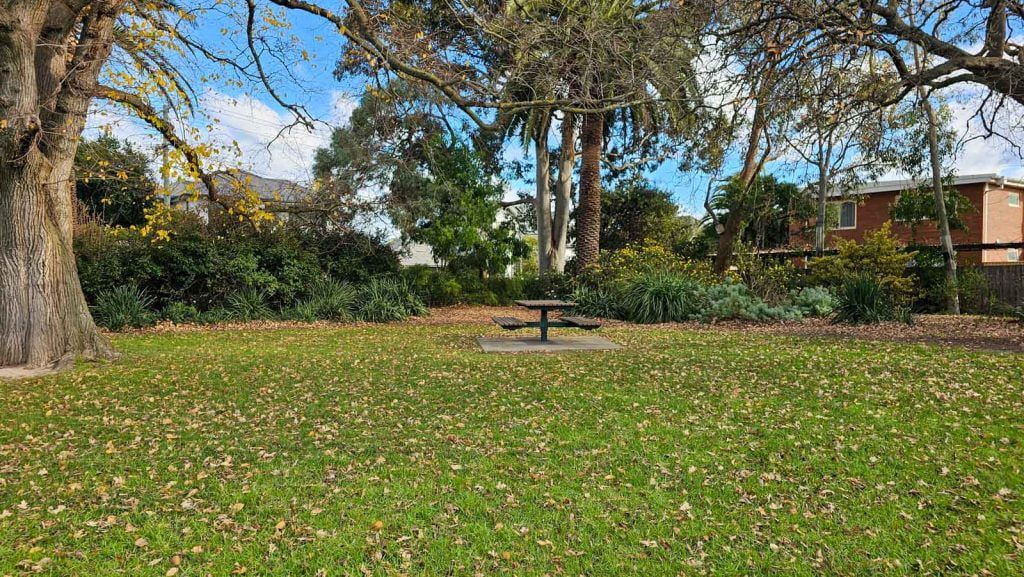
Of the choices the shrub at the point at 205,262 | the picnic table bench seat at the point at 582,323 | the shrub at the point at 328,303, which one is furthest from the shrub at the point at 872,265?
the shrub at the point at 205,262

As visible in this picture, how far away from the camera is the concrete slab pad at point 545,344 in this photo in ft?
30.9

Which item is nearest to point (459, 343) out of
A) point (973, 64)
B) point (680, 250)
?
point (973, 64)

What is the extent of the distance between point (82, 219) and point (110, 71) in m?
6.59

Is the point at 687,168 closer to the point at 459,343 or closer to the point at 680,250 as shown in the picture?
the point at 680,250

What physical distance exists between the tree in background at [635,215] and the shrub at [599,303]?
840 centimetres

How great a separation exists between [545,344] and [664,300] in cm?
483

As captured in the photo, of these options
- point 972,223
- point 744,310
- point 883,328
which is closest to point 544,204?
point 744,310

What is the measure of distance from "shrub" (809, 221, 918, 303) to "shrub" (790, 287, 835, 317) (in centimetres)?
80

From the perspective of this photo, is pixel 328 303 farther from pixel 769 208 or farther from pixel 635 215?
pixel 769 208

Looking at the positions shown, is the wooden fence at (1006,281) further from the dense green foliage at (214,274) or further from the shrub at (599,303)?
the dense green foliage at (214,274)

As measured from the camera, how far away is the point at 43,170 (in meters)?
7.88

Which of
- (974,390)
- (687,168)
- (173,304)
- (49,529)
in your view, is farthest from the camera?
(687,168)

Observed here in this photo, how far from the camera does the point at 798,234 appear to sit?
77.3 feet

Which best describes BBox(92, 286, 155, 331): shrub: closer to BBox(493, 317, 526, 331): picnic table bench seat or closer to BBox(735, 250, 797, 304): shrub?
BBox(493, 317, 526, 331): picnic table bench seat
